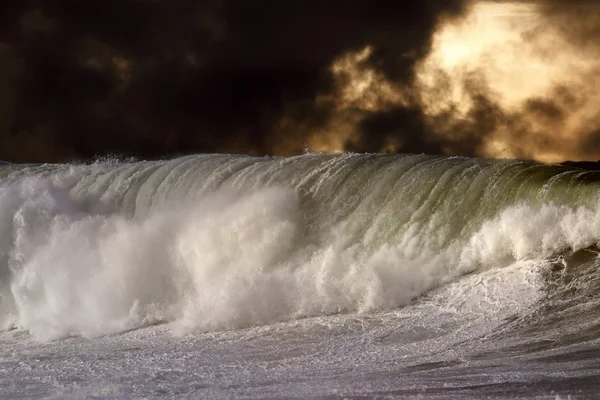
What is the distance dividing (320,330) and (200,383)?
6.54ft

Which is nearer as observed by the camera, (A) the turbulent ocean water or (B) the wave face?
(A) the turbulent ocean water

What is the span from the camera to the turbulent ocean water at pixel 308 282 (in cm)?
705

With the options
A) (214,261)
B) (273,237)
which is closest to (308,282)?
(273,237)

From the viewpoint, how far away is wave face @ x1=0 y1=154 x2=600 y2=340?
925 centimetres

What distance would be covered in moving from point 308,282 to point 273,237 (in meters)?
1.24

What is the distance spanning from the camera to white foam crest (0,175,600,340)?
9.25 meters

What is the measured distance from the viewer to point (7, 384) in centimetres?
813

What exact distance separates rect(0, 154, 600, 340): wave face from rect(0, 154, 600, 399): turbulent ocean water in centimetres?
3

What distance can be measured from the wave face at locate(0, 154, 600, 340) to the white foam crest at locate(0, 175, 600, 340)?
0.07ft

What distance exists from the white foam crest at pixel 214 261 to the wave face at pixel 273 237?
2 centimetres

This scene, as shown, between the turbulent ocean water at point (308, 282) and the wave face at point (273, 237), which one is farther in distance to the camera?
the wave face at point (273, 237)

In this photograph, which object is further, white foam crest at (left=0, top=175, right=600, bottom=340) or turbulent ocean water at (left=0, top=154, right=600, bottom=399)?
white foam crest at (left=0, top=175, right=600, bottom=340)

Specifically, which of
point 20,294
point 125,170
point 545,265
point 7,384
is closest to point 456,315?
point 545,265

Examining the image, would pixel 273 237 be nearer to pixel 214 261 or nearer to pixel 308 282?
pixel 214 261
